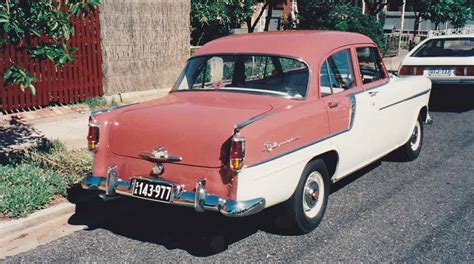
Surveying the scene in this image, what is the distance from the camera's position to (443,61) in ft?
33.0

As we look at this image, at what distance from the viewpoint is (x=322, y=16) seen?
15641 mm

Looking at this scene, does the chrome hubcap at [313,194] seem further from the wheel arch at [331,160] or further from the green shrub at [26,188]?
Answer: the green shrub at [26,188]

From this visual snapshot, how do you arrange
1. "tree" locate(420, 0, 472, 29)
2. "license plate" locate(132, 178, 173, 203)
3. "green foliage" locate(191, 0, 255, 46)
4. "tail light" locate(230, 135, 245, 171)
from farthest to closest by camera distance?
1. "tree" locate(420, 0, 472, 29)
2. "green foliage" locate(191, 0, 255, 46)
3. "license plate" locate(132, 178, 173, 203)
4. "tail light" locate(230, 135, 245, 171)

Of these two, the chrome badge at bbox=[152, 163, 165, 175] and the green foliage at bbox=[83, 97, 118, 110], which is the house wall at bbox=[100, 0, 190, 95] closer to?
the green foliage at bbox=[83, 97, 118, 110]

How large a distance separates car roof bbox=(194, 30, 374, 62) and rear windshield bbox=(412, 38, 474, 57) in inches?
210

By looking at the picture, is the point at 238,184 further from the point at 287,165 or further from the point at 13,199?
the point at 13,199

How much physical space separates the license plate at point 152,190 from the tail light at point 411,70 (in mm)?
7372

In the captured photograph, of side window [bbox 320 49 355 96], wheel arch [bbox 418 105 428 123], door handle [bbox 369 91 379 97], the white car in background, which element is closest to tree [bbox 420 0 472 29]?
the white car in background

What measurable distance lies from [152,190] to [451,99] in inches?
370

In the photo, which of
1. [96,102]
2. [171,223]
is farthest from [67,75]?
[171,223]

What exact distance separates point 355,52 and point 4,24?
3422 millimetres

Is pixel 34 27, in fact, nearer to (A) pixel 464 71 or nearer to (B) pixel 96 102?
(B) pixel 96 102

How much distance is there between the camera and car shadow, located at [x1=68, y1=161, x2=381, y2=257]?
4633 mm

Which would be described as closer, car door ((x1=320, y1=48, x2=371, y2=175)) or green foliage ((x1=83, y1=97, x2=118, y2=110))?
car door ((x1=320, y1=48, x2=371, y2=175))
